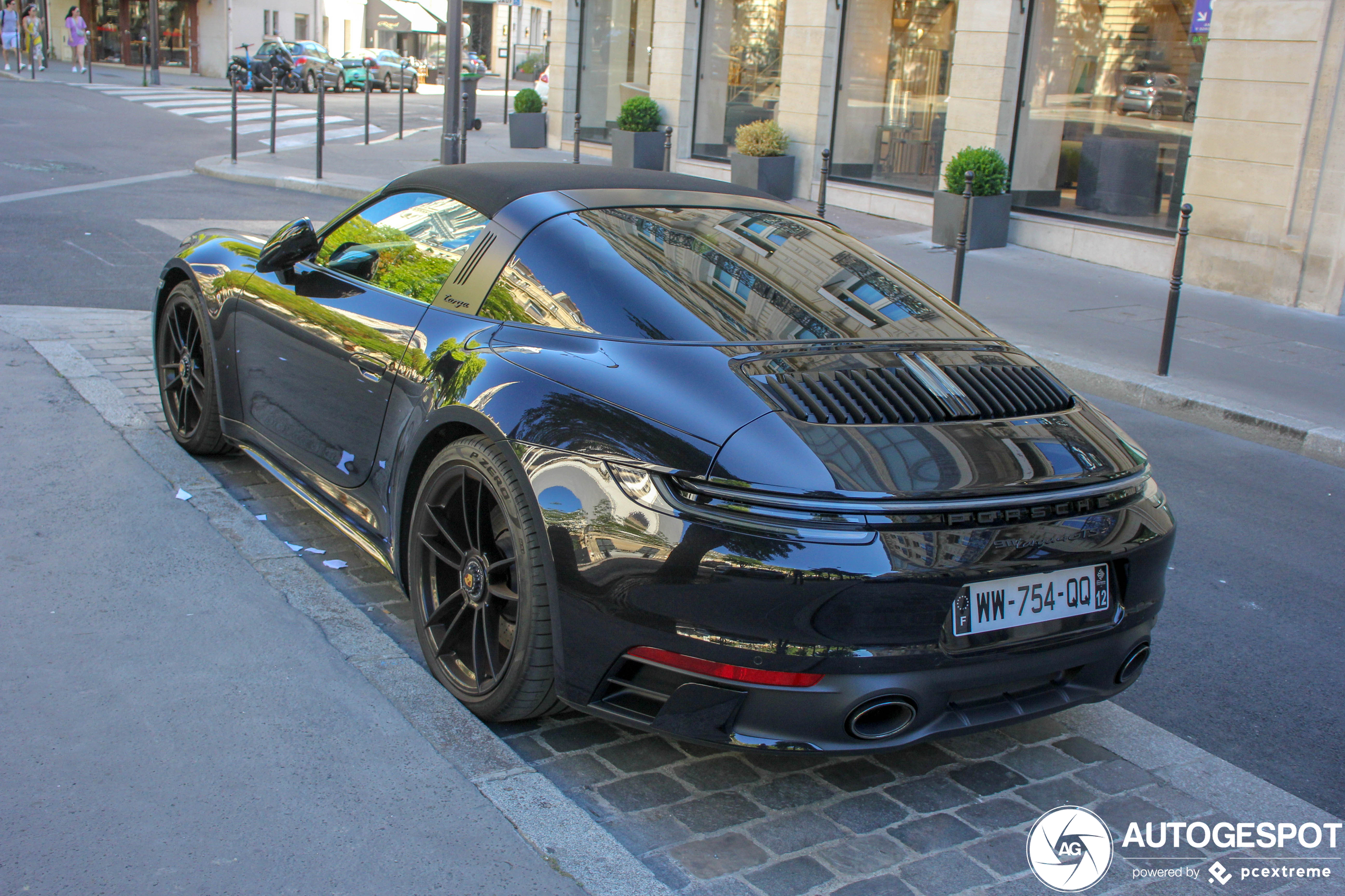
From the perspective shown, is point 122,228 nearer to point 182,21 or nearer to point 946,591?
point 946,591

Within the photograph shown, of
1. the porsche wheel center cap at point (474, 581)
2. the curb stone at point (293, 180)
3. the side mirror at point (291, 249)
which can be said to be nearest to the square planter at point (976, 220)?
the curb stone at point (293, 180)

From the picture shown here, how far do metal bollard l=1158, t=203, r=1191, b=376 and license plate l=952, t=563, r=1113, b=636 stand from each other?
17.8 feet

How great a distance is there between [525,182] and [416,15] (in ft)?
216

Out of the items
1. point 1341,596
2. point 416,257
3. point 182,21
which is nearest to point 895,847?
point 416,257

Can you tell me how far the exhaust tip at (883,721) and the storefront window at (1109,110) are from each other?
448 inches

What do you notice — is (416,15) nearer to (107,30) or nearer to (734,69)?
(107,30)

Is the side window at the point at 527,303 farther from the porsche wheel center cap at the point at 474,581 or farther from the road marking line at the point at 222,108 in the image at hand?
the road marking line at the point at 222,108

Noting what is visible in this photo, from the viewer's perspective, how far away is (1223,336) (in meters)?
9.66

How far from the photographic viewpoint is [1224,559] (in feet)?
16.2

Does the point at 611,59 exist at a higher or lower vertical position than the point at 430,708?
higher

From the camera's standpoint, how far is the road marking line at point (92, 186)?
12.7m

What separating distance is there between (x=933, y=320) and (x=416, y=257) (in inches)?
65.4

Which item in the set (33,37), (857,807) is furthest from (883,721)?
(33,37)

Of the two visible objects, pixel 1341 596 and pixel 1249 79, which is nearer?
pixel 1341 596
